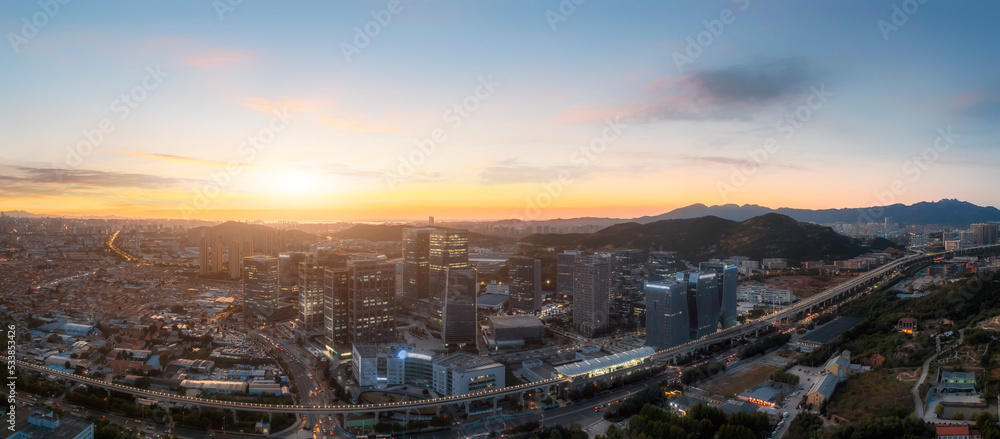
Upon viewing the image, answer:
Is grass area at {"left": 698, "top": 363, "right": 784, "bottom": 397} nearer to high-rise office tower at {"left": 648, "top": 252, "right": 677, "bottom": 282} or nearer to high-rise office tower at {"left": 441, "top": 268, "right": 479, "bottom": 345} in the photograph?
high-rise office tower at {"left": 441, "top": 268, "right": 479, "bottom": 345}

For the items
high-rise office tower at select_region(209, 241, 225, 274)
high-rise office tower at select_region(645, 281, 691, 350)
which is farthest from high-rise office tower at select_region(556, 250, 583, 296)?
high-rise office tower at select_region(209, 241, 225, 274)

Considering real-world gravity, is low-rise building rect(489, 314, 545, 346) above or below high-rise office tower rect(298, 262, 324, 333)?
below

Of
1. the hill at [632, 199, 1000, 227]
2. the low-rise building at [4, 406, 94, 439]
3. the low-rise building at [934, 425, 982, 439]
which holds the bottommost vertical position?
the low-rise building at [4, 406, 94, 439]

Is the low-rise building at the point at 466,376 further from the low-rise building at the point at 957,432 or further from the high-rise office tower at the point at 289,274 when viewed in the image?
the high-rise office tower at the point at 289,274

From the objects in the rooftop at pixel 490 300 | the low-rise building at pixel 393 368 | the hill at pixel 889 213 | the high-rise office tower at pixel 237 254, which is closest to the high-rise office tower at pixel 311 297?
the low-rise building at pixel 393 368

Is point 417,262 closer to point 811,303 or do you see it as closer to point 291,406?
point 291,406
